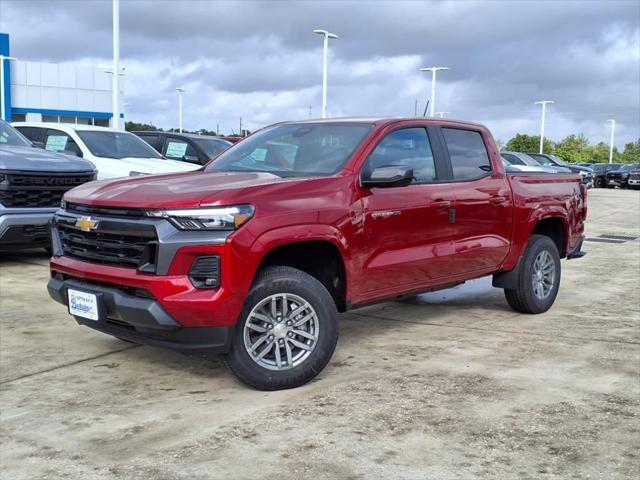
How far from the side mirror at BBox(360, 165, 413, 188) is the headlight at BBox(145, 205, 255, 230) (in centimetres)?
111

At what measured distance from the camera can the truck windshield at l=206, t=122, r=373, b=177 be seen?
5059mm

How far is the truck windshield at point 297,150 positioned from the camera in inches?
199

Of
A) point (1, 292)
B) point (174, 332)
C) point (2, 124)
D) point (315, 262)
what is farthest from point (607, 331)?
point (2, 124)

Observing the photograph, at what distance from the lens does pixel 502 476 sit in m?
3.33

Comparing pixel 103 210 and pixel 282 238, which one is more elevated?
pixel 103 210

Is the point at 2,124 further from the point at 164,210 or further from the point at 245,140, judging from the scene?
the point at 164,210

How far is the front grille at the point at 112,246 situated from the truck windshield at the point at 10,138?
5.32 m

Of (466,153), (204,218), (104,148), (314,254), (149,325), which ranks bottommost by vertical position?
(149,325)

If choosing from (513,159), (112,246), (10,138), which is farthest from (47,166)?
(513,159)

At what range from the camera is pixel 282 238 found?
429cm

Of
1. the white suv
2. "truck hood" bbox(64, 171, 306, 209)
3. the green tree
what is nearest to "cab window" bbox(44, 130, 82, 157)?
the white suv

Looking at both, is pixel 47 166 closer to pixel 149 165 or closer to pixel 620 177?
pixel 149 165

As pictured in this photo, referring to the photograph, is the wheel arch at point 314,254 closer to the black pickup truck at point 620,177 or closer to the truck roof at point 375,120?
the truck roof at point 375,120

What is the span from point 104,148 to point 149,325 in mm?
7557
